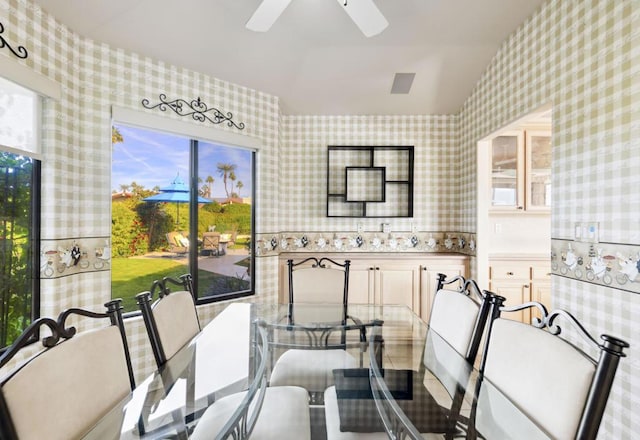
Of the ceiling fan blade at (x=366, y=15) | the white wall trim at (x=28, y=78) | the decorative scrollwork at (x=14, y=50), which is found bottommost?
the white wall trim at (x=28, y=78)

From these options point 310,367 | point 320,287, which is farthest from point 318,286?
point 310,367

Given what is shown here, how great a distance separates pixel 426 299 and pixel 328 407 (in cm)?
234

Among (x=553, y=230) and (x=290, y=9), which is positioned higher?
(x=290, y=9)

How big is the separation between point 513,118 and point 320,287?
2.07m

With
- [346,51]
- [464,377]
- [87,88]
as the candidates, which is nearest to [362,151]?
[346,51]

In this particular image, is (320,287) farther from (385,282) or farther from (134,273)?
(134,273)

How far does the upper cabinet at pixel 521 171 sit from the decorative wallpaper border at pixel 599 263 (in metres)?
1.61

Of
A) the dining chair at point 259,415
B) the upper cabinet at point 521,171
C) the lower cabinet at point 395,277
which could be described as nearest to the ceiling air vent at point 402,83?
the upper cabinet at point 521,171

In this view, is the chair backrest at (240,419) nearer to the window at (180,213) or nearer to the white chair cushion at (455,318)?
the white chair cushion at (455,318)

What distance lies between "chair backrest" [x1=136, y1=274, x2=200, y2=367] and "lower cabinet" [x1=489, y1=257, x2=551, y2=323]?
118 inches

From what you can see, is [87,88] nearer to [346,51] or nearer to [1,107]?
[1,107]

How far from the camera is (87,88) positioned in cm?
226

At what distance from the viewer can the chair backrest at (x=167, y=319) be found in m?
1.32

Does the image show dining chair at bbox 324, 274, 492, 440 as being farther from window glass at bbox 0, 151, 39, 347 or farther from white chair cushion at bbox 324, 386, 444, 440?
window glass at bbox 0, 151, 39, 347
